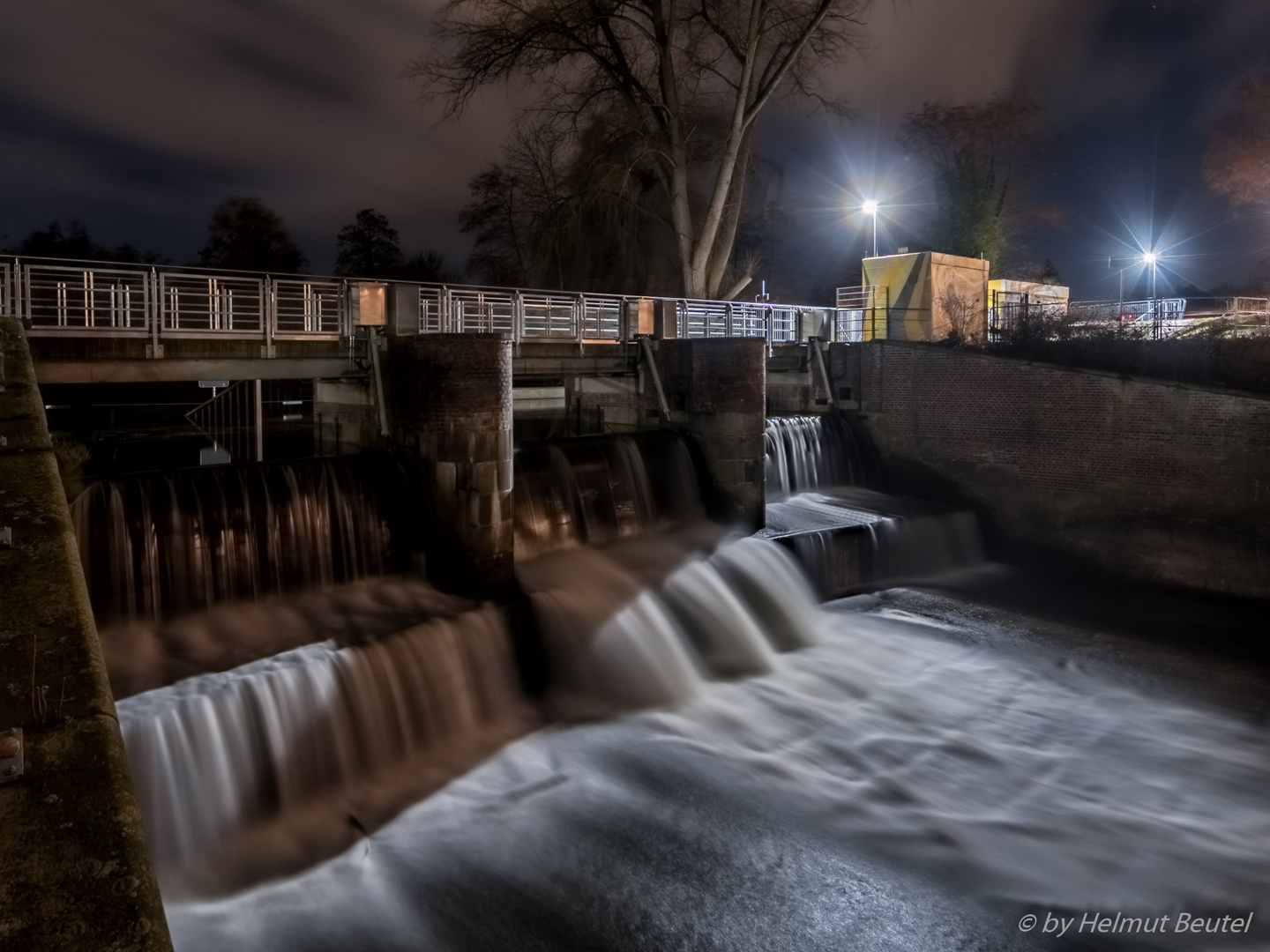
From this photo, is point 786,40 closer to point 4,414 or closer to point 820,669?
point 820,669

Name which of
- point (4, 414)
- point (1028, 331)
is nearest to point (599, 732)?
point (4, 414)

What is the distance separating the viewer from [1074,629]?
14.2 metres

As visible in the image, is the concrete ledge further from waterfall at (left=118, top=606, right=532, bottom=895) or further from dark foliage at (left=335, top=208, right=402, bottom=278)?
dark foliage at (left=335, top=208, right=402, bottom=278)

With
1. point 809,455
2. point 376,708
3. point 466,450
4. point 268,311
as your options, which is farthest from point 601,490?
point 809,455

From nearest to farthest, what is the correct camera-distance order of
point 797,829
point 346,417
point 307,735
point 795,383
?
point 797,829, point 307,735, point 346,417, point 795,383

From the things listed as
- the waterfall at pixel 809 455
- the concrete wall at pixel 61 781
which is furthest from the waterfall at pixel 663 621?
the concrete wall at pixel 61 781

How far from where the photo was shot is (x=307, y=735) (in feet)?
27.4

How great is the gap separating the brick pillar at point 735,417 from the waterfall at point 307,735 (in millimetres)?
6852

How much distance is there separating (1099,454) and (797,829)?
11.9 m

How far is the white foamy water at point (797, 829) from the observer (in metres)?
6.61

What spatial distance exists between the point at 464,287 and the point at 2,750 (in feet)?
38.2

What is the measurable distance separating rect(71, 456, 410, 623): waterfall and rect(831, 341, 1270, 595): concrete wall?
12.0 metres

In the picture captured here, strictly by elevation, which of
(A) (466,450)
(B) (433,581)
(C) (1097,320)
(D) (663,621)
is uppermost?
(C) (1097,320)

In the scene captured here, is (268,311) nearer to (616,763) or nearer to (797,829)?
(616,763)
